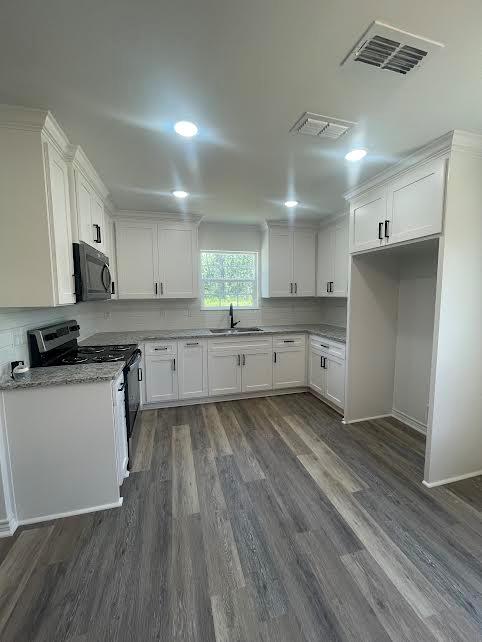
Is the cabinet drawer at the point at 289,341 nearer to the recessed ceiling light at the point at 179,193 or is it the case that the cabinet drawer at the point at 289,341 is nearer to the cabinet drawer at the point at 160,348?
the cabinet drawer at the point at 160,348

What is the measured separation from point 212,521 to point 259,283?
3271 millimetres

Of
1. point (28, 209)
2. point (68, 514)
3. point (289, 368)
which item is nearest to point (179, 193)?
point (28, 209)

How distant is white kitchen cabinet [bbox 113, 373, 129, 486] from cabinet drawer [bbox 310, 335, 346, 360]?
2321 mm

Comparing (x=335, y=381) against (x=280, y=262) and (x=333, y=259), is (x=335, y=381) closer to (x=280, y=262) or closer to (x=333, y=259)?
(x=333, y=259)

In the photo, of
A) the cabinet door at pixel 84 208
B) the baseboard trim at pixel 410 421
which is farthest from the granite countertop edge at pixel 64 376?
the baseboard trim at pixel 410 421

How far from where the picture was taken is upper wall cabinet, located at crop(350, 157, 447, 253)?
2.01m

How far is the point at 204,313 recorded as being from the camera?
422 cm

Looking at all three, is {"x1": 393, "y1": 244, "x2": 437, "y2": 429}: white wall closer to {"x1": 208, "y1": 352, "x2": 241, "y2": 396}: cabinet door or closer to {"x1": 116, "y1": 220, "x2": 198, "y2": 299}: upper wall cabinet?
{"x1": 208, "y1": 352, "x2": 241, "y2": 396}: cabinet door

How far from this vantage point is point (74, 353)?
8.30ft

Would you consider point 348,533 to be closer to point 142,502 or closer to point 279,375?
point 142,502

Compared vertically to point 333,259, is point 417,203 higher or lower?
higher

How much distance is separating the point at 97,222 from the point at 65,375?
163cm

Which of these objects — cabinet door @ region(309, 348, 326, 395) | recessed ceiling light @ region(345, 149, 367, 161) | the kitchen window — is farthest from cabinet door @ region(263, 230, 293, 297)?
recessed ceiling light @ region(345, 149, 367, 161)

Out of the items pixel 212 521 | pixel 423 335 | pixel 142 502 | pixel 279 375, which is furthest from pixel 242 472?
pixel 423 335
